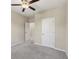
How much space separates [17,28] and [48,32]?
2779 millimetres

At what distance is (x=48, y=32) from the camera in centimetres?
648

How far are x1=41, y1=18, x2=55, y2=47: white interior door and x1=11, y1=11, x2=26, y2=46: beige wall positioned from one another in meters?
2.15

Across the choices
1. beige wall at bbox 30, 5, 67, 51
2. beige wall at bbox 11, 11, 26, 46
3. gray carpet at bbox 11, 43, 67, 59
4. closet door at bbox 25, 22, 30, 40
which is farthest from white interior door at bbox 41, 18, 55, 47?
Answer: closet door at bbox 25, 22, 30, 40

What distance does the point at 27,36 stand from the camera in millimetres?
9320

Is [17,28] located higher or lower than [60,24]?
lower

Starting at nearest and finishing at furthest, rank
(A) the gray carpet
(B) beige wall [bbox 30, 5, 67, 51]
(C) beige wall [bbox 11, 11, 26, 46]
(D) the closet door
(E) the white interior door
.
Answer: (A) the gray carpet → (B) beige wall [bbox 30, 5, 67, 51] → (E) the white interior door → (C) beige wall [bbox 11, 11, 26, 46] → (D) the closet door

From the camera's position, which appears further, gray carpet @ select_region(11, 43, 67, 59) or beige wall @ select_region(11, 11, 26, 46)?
beige wall @ select_region(11, 11, 26, 46)

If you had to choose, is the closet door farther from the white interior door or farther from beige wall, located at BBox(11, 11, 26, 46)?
the white interior door

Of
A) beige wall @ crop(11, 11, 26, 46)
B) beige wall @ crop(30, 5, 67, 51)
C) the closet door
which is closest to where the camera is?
→ beige wall @ crop(30, 5, 67, 51)

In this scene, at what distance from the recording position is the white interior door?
6121 mm

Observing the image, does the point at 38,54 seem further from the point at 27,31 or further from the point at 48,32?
the point at 27,31

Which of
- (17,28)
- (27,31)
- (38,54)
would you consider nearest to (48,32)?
(38,54)
